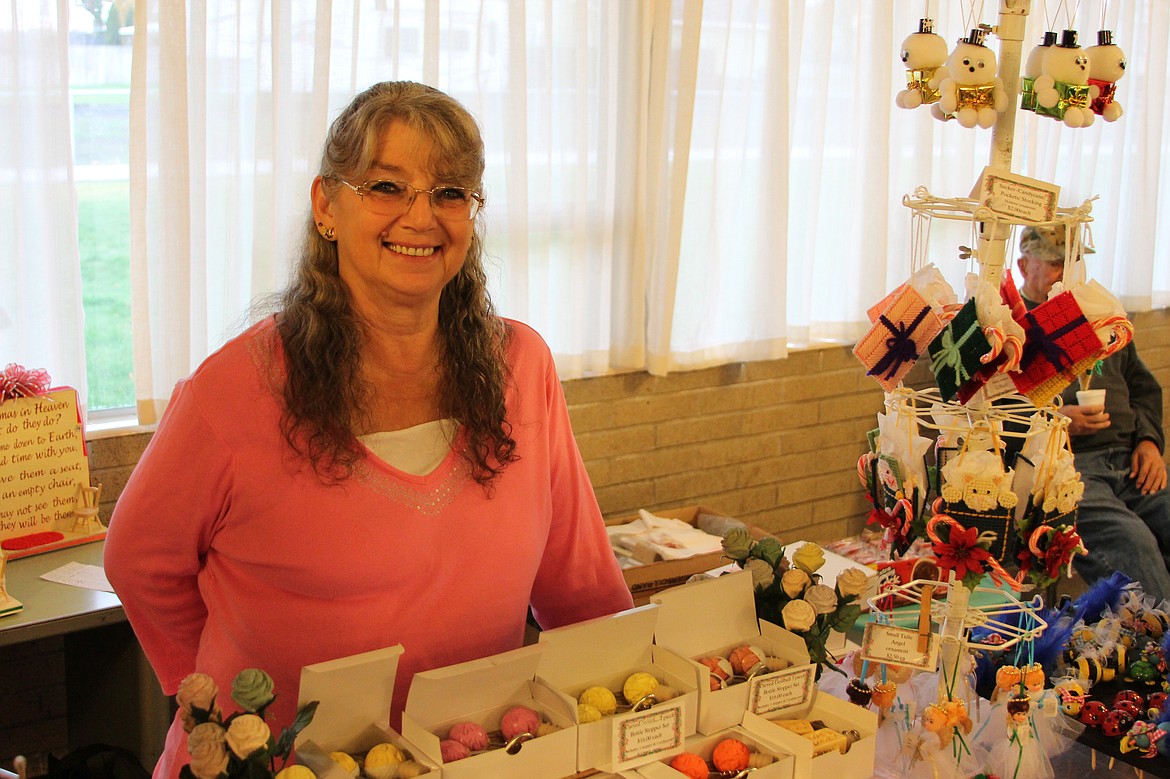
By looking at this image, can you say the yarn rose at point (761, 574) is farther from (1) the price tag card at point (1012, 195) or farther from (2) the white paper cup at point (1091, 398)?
→ (2) the white paper cup at point (1091, 398)

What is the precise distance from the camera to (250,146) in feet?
9.43

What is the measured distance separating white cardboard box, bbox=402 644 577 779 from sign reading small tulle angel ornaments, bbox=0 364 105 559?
154 centimetres

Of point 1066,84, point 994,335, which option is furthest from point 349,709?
point 1066,84

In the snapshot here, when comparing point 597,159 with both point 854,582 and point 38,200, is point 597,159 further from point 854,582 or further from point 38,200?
point 854,582

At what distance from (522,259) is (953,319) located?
65.6 inches

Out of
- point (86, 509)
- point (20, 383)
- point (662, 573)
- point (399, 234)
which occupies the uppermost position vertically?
point (399, 234)

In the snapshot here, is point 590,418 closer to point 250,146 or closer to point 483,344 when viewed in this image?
point 250,146

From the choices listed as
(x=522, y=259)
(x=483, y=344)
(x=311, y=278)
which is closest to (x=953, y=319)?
(x=483, y=344)

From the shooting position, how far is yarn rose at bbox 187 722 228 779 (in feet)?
3.89

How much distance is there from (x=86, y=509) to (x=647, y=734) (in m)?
1.75

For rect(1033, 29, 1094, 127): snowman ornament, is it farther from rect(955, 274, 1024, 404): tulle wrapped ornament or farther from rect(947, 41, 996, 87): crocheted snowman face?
rect(955, 274, 1024, 404): tulle wrapped ornament

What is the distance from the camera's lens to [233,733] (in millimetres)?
1195

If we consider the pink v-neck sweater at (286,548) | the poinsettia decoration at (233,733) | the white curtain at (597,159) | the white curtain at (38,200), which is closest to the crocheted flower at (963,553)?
the pink v-neck sweater at (286,548)

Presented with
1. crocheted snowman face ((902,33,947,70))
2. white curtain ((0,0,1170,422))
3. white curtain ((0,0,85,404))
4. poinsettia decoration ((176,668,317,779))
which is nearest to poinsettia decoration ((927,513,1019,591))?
crocheted snowman face ((902,33,947,70))
